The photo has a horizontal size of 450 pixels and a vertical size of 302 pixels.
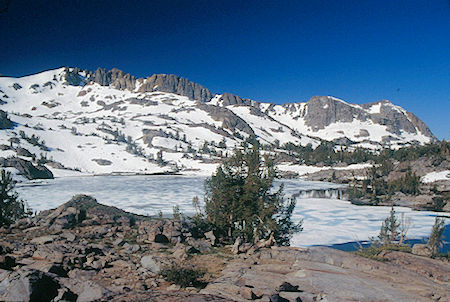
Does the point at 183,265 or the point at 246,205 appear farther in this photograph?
the point at 246,205

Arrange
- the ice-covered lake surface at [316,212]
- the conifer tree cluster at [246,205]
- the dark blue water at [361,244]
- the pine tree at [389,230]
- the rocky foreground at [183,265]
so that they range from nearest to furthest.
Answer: the rocky foreground at [183,265] → the conifer tree cluster at [246,205] → the pine tree at [389,230] → the dark blue water at [361,244] → the ice-covered lake surface at [316,212]

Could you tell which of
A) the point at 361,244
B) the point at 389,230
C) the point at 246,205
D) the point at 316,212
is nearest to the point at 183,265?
the point at 246,205

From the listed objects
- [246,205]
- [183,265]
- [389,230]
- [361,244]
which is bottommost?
[361,244]

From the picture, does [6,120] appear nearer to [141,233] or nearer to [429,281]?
[141,233]

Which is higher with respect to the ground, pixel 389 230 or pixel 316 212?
pixel 389 230

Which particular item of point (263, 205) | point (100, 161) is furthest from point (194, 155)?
point (263, 205)

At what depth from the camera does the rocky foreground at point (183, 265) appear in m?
9.16

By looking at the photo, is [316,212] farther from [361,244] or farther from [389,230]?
[389,230]

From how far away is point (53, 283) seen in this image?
30.8 feet

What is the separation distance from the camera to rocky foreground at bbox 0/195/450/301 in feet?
30.0

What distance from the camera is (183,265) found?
14.0 metres

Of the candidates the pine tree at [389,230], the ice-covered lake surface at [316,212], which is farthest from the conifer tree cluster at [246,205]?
the ice-covered lake surface at [316,212]

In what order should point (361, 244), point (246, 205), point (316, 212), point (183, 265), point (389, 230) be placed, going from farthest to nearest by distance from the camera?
point (316, 212) → point (361, 244) → point (389, 230) → point (246, 205) → point (183, 265)

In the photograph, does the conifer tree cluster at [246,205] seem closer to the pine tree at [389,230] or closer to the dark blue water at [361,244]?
the pine tree at [389,230]
